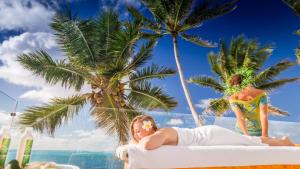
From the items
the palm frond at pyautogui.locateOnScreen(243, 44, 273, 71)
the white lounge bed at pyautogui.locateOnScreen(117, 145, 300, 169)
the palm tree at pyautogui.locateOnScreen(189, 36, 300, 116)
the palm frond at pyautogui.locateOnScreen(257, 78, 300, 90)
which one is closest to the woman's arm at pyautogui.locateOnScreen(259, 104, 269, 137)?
the white lounge bed at pyautogui.locateOnScreen(117, 145, 300, 169)

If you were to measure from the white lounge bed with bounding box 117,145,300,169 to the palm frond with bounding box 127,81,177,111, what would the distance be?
21.9 feet

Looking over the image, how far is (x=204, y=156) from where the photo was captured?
1.74 m

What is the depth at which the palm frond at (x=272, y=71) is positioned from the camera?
1184 centimetres

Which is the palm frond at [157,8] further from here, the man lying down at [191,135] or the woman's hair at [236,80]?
the man lying down at [191,135]

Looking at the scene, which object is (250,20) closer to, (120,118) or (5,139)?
(120,118)

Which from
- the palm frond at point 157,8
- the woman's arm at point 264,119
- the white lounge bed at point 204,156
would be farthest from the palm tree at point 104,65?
the white lounge bed at point 204,156

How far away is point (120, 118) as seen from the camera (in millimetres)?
6055

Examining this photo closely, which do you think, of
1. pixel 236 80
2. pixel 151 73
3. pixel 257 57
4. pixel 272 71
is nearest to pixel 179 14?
pixel 151 73

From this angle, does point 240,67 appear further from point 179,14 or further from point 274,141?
point 274,141

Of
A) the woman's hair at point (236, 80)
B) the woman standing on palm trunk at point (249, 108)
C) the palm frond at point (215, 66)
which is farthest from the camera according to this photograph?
the palm frond at point (215, 66)

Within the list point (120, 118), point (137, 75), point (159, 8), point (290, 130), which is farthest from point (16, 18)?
point (290, 130)

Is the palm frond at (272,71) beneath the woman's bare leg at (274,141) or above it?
above

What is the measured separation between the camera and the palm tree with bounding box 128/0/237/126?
11102 mm

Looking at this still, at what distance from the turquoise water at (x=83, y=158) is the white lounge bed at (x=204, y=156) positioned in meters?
0.93
